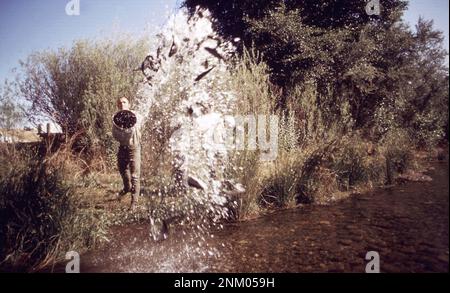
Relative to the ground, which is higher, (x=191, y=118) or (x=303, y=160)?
(x=191, y=118)

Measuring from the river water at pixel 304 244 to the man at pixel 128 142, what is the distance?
0.87 metres

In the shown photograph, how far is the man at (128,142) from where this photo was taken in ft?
17.8

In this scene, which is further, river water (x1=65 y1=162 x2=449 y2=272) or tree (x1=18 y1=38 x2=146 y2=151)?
tree (x1=18 y1=38 x2=146 y2=151)

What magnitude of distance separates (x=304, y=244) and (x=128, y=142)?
10.8 feet

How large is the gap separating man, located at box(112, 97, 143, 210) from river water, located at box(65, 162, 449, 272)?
866 millimetres

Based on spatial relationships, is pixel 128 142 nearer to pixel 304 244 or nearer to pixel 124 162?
pixel 124 162

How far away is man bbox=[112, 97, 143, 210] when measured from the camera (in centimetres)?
543

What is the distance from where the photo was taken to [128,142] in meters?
5.49

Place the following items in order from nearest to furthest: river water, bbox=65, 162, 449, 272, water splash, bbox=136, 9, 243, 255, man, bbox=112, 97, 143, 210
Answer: river water, bbox=65, 162, 449, 272
water splash, bbox=136, 9, 243, 255
man, bbox=112, 97, 143, 210

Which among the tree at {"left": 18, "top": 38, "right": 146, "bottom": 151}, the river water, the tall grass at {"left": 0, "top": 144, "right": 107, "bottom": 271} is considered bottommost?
the river water

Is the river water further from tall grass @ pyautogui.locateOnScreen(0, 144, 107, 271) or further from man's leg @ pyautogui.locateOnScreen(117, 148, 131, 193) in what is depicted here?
man's leg @ pyautogui.locateOnScreen(117, 148, 131, 193)

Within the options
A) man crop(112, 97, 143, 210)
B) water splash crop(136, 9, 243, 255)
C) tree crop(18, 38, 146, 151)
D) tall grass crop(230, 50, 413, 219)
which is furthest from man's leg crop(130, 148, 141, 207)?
tree crop(18, 38, 146, 151)

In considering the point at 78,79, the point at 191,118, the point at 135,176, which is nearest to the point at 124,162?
the point at 135,176
